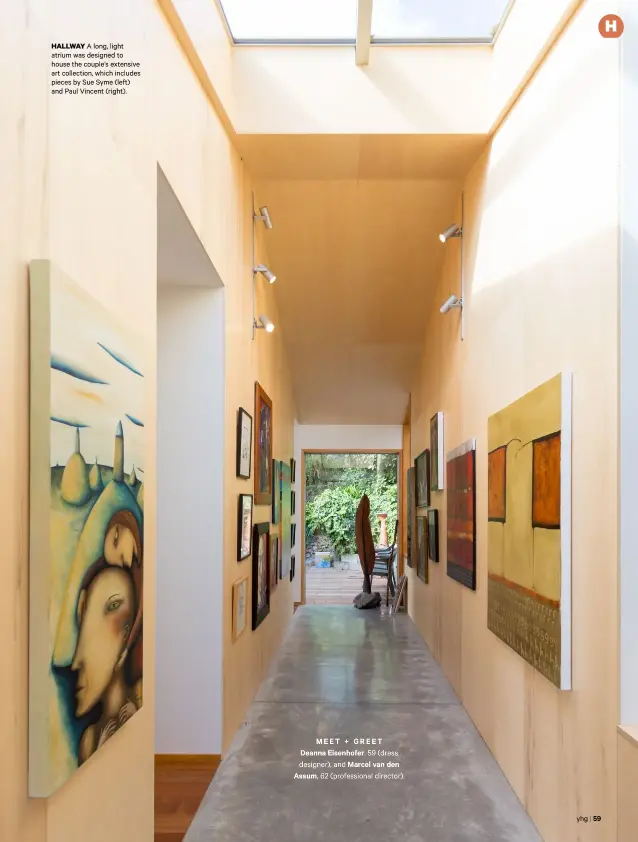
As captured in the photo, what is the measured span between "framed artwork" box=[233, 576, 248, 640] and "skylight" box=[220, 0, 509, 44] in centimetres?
333

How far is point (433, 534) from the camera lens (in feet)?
23.6

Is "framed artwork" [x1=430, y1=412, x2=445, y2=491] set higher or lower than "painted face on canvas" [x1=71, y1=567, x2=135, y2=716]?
higher

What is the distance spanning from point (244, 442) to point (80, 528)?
10.9 feet

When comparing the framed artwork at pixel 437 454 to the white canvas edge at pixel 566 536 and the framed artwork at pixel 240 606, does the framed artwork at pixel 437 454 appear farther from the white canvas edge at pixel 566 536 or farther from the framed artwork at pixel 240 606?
the white canvas edge at pixel 566 536

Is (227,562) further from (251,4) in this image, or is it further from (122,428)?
(251,4)

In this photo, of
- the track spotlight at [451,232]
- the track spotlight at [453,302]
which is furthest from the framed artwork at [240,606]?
the track spotlight at [451,232]

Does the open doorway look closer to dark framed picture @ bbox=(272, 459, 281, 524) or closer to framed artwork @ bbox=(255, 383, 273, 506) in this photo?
dark framed picture @ bbox=(272, 459, 281, 524)

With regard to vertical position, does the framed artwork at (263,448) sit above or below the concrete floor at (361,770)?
above

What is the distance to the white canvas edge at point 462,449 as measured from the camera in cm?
507

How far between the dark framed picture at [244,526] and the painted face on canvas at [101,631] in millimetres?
2628

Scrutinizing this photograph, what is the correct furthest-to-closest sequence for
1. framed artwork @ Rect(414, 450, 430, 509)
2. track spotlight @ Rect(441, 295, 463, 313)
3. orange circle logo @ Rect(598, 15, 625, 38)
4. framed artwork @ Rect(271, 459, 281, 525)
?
framed artwork @ Rect(414, 450, 430, 509) → framed artwork @ Rect(271, 459, 281, 525) → track spotlight @ Rect(441, 295, 463, 313) → orange circle logo @ Rect(598, 15, 625, 38)

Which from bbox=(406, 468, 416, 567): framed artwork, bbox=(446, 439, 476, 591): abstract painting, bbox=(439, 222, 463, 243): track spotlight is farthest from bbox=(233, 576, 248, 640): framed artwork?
bbox=(406, 468, 416, 567): framed artwork

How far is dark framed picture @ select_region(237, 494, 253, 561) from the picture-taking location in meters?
5.00

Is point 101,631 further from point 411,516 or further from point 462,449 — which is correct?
point 411,516
